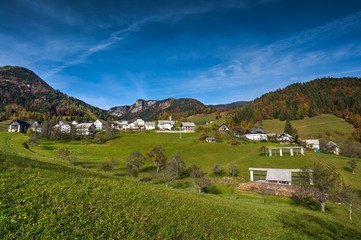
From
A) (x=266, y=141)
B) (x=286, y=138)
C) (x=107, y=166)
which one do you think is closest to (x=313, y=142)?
(x=286, y=138)

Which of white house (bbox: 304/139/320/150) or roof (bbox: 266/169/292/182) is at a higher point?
white house (bbox: 304/139/320/150)

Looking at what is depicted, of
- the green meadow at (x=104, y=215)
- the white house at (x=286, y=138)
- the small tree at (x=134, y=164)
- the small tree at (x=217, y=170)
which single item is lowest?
the small tree at (x=217, y=170)

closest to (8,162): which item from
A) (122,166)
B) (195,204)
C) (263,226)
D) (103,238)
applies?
(103,238)

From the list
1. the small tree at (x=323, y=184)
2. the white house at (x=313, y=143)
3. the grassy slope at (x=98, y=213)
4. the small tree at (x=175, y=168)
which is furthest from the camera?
the white house at (x=313, y=143)

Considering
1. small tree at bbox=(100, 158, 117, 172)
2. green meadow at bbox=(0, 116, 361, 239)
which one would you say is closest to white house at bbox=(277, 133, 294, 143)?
small tree at bbox=(100, 158, 117, 172)

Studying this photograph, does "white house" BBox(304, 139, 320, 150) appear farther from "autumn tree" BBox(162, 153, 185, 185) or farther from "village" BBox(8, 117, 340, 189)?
"autumn tree" BBox(162, 153, 185, 185)

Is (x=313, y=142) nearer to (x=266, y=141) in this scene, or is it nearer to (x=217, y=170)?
(x=266, y=141)

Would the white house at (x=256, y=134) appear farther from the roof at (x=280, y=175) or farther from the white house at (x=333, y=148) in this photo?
the roof at (x=280, y=175)

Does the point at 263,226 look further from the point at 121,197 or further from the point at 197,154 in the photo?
the point at 197,154

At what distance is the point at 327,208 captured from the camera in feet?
135

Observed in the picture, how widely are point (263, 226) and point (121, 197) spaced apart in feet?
36.9

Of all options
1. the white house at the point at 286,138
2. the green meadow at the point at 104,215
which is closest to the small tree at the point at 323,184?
the green meadow at the point at 104,215

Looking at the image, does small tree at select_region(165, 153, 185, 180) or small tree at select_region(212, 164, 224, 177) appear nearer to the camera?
small tree at select_region(165, 153, 185, 180)

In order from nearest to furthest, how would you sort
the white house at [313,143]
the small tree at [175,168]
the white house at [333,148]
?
the small tree at [175,168] < the white house at [333,148] < the white house at [313,143]
